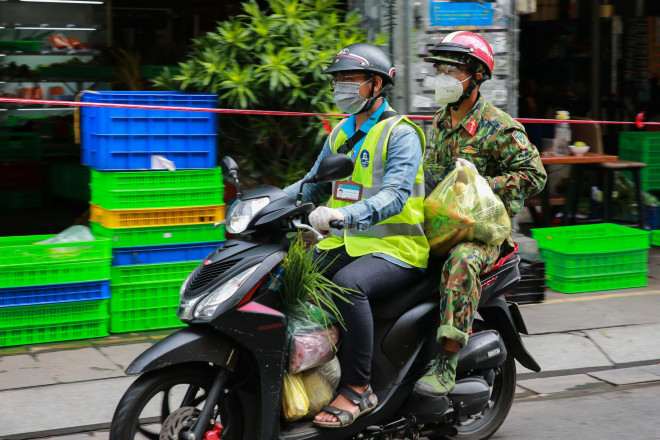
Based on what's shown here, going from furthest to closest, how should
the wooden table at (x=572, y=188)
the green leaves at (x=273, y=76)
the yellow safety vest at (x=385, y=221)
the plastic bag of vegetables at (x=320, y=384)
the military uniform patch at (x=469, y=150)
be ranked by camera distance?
the wooden table at (x=572, y=188) → the green leaves at (x=273, y=76) → the military uniform patch at (x=469, y=150) → the yellow safety vest at (x=385, y=221) → the plastic bag of vegetables at (x=320, y=384)

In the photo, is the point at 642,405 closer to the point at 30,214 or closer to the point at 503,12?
the point at 503,12

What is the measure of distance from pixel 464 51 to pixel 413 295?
1288 millimetres

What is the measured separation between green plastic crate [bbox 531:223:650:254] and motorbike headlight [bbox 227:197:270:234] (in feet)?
14.3

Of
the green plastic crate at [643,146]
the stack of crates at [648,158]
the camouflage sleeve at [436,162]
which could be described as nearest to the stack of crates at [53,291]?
the camouflage sleeve at [436,162]

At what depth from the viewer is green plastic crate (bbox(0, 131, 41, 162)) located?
971 centimetres

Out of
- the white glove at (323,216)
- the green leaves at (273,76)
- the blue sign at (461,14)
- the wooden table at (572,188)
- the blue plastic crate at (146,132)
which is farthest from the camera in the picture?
the wooden table at (572,188)

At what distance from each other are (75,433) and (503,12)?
4817 mm

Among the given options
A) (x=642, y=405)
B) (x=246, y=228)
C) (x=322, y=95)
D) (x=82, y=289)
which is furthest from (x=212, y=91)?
(x=642, y=405)

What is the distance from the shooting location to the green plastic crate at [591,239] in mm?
7546

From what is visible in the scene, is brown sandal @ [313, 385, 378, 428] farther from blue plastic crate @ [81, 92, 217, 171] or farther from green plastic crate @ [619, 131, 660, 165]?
green plastic crate @ [619, 131, 660, 165]

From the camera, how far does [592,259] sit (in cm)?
763

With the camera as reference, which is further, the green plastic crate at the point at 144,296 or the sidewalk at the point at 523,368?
the green plastic crate at the point at 144,296

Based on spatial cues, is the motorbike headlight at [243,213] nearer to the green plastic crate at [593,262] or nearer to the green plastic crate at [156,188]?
the green plastic crate at [156,188]

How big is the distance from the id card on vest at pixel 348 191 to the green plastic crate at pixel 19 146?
6573 millimetres
